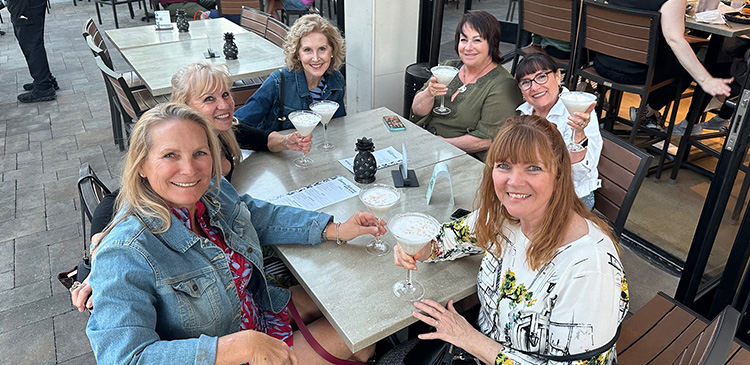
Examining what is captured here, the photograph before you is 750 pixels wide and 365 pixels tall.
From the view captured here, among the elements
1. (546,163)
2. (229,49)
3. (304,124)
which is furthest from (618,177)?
(229,49)

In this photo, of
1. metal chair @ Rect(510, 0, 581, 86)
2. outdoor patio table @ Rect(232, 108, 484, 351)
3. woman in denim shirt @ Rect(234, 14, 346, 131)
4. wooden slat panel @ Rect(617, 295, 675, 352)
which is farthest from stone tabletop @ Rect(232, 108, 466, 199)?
metal chair @ Rect(510, 0, 581, 86)

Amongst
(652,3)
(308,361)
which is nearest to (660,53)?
(652,3)

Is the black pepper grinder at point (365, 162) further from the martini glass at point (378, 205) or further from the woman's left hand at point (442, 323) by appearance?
the woman's left hand at point (442, 323)

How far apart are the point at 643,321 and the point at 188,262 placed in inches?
63.9

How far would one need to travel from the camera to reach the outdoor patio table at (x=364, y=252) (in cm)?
157

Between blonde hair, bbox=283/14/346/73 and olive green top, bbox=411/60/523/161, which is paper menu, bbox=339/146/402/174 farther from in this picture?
blonde hair, bbox=283/14/346/73

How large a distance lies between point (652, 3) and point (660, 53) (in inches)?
13.8

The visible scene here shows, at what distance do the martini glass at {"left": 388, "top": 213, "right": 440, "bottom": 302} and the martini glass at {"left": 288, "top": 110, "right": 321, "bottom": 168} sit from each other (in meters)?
0.87

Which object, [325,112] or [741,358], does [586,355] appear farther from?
[325,112]

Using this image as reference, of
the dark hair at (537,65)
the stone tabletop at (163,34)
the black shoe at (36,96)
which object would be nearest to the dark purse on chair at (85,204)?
the dark hair at (537,65)

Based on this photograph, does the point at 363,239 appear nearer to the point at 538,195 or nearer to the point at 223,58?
the point at 538,195

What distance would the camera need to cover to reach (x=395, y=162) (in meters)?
2.50

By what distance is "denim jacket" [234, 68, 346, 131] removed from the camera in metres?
2.94

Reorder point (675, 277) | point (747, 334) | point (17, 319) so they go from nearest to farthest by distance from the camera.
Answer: point (747, 334) → point (17, 319) → point (675, 277)
